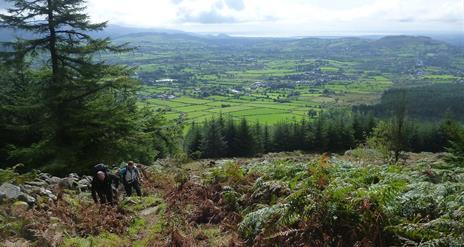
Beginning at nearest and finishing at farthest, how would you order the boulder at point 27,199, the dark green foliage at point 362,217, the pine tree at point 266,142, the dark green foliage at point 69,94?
1. the dark green foliage at point 362,217
2. the boulder at point 27,199
3. the dark green foliage at point 69,94
4. the pine tree at point 266,142

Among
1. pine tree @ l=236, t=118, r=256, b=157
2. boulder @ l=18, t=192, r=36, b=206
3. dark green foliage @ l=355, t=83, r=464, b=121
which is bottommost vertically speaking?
dark green foliage @ l=355, t=83, r=464, b=121

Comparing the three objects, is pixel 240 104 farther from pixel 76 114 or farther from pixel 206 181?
pixel 206 181

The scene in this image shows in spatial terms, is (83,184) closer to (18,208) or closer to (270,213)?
(18,208)

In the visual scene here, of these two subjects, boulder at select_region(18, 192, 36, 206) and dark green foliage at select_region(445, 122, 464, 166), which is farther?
dark green foliage at select_region(445, 122, 464, 166)

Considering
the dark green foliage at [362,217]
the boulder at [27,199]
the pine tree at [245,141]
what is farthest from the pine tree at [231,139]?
the dark green foliage at [362,217]

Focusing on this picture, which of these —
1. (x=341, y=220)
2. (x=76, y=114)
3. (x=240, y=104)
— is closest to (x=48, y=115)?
(x=76, y=114)

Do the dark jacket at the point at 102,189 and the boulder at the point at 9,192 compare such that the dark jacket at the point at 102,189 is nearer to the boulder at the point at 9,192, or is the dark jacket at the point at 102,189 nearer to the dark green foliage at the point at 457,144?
the boulder at the point at 9,192

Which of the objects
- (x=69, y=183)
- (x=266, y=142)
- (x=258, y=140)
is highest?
(x=69, y=183)

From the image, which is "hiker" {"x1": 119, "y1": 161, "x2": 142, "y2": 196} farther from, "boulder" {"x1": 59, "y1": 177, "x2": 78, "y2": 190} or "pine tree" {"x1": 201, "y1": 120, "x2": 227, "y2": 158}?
"pine tree" {"x1": 201, "y1": 120, "x2": 227, "y2": 158}

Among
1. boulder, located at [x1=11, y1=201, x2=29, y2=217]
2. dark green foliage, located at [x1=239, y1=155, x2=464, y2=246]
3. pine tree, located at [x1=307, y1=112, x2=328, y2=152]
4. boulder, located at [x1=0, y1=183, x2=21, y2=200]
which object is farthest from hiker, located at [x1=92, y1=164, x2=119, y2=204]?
pine tree, located at [x1=307, y1=112, x2=328, y2=152]

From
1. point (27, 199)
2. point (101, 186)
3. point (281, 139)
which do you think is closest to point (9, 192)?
point (27, 199)

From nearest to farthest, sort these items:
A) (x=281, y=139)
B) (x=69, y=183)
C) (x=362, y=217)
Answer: (x=362, y=217), (x=69, y=183), (x=281, y=139)

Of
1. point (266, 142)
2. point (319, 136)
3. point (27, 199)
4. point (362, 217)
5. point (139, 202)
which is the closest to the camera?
point (362, 217)

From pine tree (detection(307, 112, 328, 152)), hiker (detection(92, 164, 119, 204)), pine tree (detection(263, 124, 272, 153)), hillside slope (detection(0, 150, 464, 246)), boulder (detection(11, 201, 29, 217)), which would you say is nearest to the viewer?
hillside slope (detection(0, 150, 464, 246))
